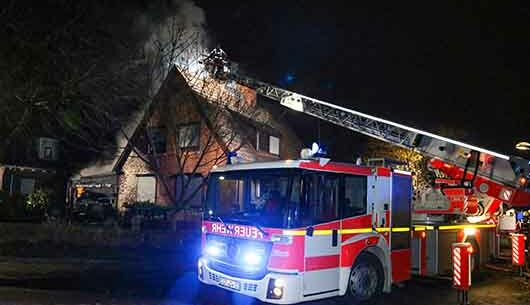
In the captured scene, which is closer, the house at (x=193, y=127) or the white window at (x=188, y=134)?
the house at (x=193, y=127)

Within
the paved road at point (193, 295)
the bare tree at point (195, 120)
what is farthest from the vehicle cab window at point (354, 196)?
the bare tree at point (195, 120)

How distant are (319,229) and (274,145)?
16513 millimetres

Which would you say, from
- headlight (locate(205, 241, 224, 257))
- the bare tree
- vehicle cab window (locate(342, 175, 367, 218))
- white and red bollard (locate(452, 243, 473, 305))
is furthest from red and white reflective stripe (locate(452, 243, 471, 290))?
the bare tree

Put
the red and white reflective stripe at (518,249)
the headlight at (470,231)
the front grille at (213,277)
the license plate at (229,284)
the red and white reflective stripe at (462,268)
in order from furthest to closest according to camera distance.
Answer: the red and white reflective stripe at (518,249) → the headlight at (470,231) → the red and white reflective stripe at (462,268) → the front grille at (213,277) → the license plate at (229,284)

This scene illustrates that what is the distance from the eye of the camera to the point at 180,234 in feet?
47.1

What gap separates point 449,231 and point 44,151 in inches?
862

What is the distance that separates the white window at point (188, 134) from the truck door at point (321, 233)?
9.54 meters

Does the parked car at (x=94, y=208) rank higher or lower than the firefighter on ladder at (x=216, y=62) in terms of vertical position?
lower

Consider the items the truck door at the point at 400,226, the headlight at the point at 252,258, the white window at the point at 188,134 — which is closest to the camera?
the headlight at the point at 252,258

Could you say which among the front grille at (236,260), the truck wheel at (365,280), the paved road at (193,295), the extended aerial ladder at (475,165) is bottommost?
the paved road at (193,295)

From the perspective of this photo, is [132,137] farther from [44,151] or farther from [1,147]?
[44,151]

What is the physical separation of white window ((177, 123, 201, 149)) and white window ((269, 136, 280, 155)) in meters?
7.00

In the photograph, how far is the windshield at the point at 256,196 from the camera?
6855mm

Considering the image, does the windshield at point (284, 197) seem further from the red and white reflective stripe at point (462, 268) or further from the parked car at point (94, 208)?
the parked car at point (94, 208)
